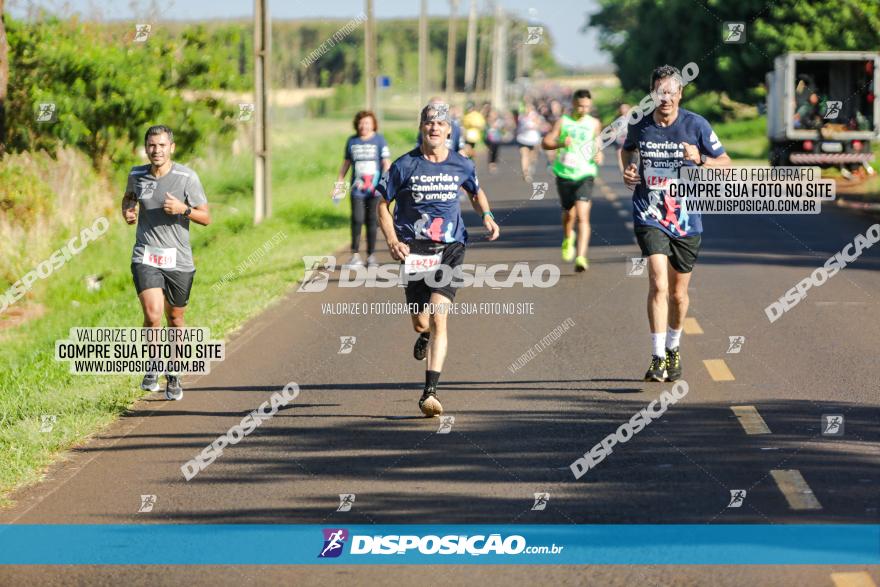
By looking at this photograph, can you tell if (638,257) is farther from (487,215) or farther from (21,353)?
(487,215)

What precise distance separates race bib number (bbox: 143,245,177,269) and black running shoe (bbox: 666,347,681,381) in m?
3.63

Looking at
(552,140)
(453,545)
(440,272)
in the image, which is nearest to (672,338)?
(440,272)

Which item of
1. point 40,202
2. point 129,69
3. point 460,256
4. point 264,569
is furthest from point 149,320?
point 129,69

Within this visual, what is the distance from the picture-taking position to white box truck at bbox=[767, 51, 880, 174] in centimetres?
3422

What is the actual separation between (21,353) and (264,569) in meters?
9.14

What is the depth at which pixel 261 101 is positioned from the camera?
24156 millimetres

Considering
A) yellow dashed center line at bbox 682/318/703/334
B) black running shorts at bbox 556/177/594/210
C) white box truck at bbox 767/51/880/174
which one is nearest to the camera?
yellow dashed center line at bbox 682/318/703/334

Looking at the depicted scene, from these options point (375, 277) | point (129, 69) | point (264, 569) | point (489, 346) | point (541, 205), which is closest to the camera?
point (264, 569)

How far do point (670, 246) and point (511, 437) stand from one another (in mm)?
2435

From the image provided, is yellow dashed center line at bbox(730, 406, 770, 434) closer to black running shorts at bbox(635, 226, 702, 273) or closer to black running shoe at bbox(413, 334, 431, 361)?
black running shorts at bbox(635, 226, 702, 273)

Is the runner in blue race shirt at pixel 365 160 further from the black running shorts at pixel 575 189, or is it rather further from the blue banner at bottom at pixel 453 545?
the blue banner at bottom at pixel 453 545

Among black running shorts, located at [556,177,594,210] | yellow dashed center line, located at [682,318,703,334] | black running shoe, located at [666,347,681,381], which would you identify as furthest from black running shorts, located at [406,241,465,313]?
black running shorts, located at [556,177,594,210]

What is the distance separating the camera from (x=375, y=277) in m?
18.3

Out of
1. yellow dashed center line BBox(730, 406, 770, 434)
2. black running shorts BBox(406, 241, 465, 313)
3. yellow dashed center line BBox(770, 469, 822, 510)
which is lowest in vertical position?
yellow dashed center line BBox(730, 406, 770, 434)
